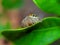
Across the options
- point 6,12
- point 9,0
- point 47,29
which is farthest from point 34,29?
point 6,12

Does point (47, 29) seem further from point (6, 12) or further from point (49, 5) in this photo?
point (6, 12)

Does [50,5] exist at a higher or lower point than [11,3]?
lower

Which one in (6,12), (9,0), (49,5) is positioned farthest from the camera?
(6,12)

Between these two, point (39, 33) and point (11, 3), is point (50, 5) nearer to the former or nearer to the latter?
point (39, 33)

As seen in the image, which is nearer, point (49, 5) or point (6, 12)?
point (49, 5)

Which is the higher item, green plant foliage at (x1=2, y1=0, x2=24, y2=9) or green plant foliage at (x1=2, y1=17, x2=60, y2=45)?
green plant foliage at (x1=2, y1=0, x2=24, y2=9)

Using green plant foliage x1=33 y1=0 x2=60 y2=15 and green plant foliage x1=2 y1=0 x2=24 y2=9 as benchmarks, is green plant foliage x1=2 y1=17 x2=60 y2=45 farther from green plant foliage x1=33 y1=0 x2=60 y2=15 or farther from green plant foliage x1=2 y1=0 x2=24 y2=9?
green plant foliage x1=2 y1=0 x2=24 y2=9

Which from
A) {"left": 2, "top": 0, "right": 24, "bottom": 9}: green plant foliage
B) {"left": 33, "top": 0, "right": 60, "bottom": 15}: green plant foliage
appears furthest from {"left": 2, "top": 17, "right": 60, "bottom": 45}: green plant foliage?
{"left": 2, "top": 0, "right": 24, "bottom": 9}: green plant foliage

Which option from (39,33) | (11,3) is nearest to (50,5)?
(39,33)

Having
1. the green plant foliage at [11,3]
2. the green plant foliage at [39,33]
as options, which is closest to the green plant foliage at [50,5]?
the green plant foliage at [39,33]
